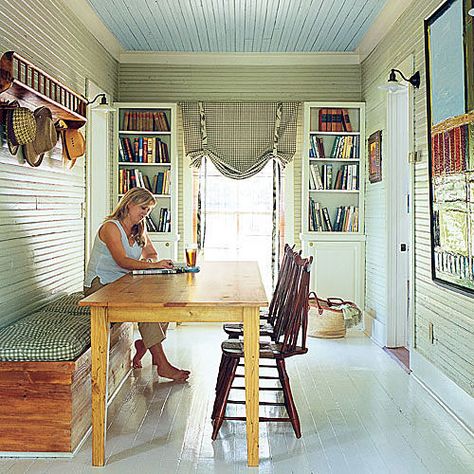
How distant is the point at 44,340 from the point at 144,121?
420 cm

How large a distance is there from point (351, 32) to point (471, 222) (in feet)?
11.0

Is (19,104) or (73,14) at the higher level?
(73,14)

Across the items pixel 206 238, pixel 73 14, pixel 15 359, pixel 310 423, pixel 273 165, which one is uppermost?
pixel 73 14

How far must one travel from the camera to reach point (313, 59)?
7676mm

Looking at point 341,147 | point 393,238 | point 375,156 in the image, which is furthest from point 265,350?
point 341,147

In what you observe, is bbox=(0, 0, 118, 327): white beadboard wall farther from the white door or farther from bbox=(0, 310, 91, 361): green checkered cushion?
the white door

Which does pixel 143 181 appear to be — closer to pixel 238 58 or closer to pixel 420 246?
pixel 238 58

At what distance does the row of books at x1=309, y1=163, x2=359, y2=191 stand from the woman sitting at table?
283 centimetres

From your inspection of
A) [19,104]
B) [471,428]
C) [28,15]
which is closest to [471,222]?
[471,428]

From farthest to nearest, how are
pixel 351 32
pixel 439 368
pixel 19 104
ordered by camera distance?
pixel 351 32 → pixel 439 368 → pixel 19 104

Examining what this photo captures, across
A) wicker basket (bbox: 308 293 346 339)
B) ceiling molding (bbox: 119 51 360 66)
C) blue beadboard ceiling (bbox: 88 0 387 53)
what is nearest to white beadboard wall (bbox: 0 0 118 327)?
blue beadboard ceiling (bbox: 88 0 387 53)

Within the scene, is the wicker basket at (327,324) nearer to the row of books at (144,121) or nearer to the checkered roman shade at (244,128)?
the checkered roman shade at (244,128)

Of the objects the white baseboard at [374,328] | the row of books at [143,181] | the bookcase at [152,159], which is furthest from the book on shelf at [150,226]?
the white baseboard at [374,328]

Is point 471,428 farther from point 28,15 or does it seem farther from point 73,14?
point 73,14
